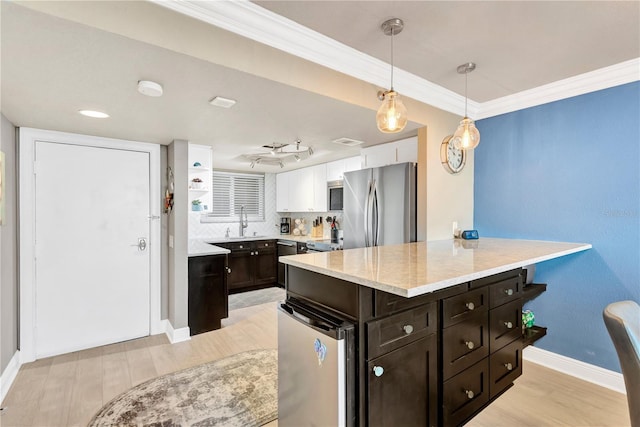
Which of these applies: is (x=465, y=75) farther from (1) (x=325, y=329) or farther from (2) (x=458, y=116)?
(1) (x=325, y=329)

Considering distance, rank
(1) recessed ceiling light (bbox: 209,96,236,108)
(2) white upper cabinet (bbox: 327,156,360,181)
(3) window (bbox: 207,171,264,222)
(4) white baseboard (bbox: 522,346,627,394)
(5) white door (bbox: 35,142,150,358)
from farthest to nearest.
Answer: (3) window (bbox: 207,171,264,222) < (2) white upper cabinet (bbox: 327,156,360,181) < (5) white door (bbox: 35,142,150,358) < (4) white baseboard (bbox: 522,346,627,394) < (1) recessed ceiling light (bbox: 209,96,236,108)

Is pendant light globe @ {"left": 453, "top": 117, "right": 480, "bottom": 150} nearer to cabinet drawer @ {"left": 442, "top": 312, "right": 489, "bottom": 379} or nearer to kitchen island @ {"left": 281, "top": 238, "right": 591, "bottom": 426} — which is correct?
kitchen island @ {"left": 281, "top": 238, "right": 591, "bottom": 426}

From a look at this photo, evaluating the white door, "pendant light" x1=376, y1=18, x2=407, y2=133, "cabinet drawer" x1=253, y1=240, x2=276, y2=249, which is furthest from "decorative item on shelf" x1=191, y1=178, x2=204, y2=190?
"pendant light" x1=376, y1=18, x2=407, y2=133

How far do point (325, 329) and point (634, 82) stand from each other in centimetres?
294

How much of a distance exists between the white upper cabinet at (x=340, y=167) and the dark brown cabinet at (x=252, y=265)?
1719 mm

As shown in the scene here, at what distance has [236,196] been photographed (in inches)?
235

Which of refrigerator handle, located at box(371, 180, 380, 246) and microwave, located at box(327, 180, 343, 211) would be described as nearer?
refrigerator handle, located at box(371, 180, 380, 246)

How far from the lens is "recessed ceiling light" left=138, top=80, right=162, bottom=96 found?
1.78 metres

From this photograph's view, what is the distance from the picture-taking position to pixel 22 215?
2707 millimetres

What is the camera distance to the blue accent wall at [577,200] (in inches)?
90.5

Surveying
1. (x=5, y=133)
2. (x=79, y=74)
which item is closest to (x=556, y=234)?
(x=79, y=74)

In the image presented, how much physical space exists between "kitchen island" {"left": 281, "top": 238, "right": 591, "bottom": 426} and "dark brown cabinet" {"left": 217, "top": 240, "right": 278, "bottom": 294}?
3.42 metres

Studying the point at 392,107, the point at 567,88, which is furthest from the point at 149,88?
the point at 567,88

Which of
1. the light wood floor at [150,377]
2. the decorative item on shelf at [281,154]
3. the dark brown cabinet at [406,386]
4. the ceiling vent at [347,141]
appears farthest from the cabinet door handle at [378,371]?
the decorative item on shelf at [281,154]
